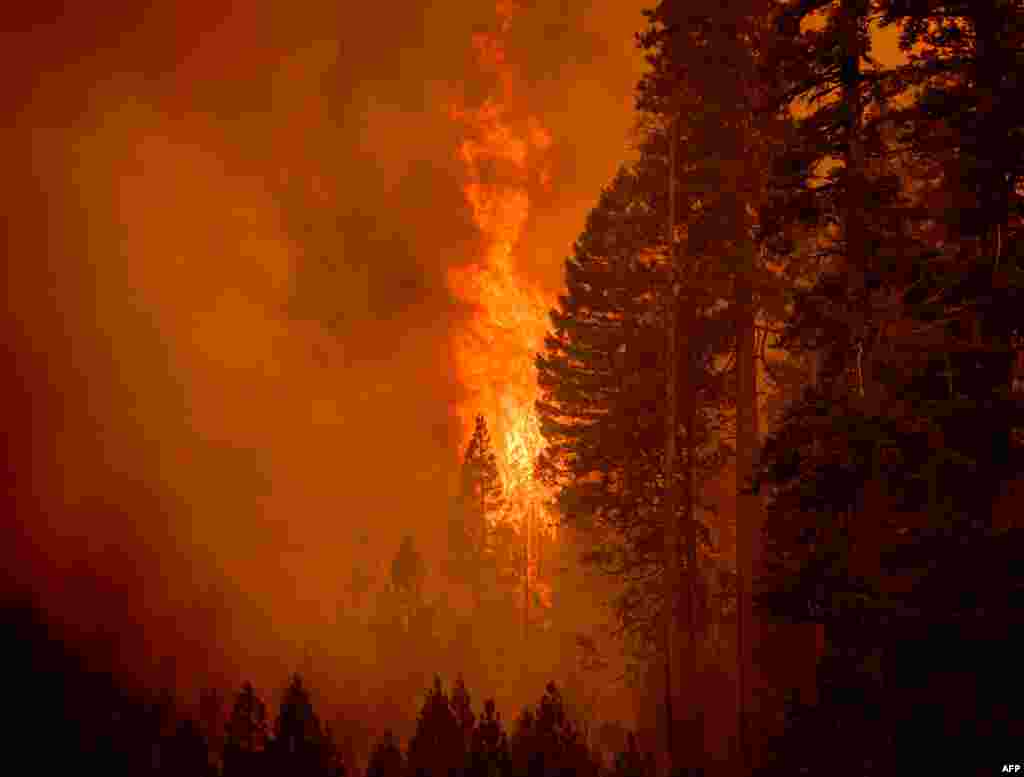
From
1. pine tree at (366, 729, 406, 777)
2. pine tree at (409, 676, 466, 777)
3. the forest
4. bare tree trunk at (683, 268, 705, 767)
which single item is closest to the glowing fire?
the forest

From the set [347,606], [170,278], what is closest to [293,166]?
[170,278]

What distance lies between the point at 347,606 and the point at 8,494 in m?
31.0

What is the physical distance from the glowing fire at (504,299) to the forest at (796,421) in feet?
108

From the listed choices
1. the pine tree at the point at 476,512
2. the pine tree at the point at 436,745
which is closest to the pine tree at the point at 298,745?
the pine tree at the point at 436,745

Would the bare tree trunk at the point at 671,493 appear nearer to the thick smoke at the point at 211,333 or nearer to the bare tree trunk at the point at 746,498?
the bare tree trunk at the point at 746,498

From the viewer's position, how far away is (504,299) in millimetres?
114250

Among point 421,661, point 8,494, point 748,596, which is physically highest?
point 8,494

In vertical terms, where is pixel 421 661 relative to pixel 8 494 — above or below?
below

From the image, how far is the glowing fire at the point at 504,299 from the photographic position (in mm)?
73625

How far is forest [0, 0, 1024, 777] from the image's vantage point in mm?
5953

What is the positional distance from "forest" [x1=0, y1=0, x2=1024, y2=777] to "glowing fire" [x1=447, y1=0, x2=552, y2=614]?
32.8 m

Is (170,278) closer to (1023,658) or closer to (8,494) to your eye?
(8,494)

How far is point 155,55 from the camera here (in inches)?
4769

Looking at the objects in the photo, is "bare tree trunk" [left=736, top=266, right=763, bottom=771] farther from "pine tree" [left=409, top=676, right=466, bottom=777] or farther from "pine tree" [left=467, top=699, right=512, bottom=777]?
"pine tree" [left=409, top=676, right=466, bottom=777]
